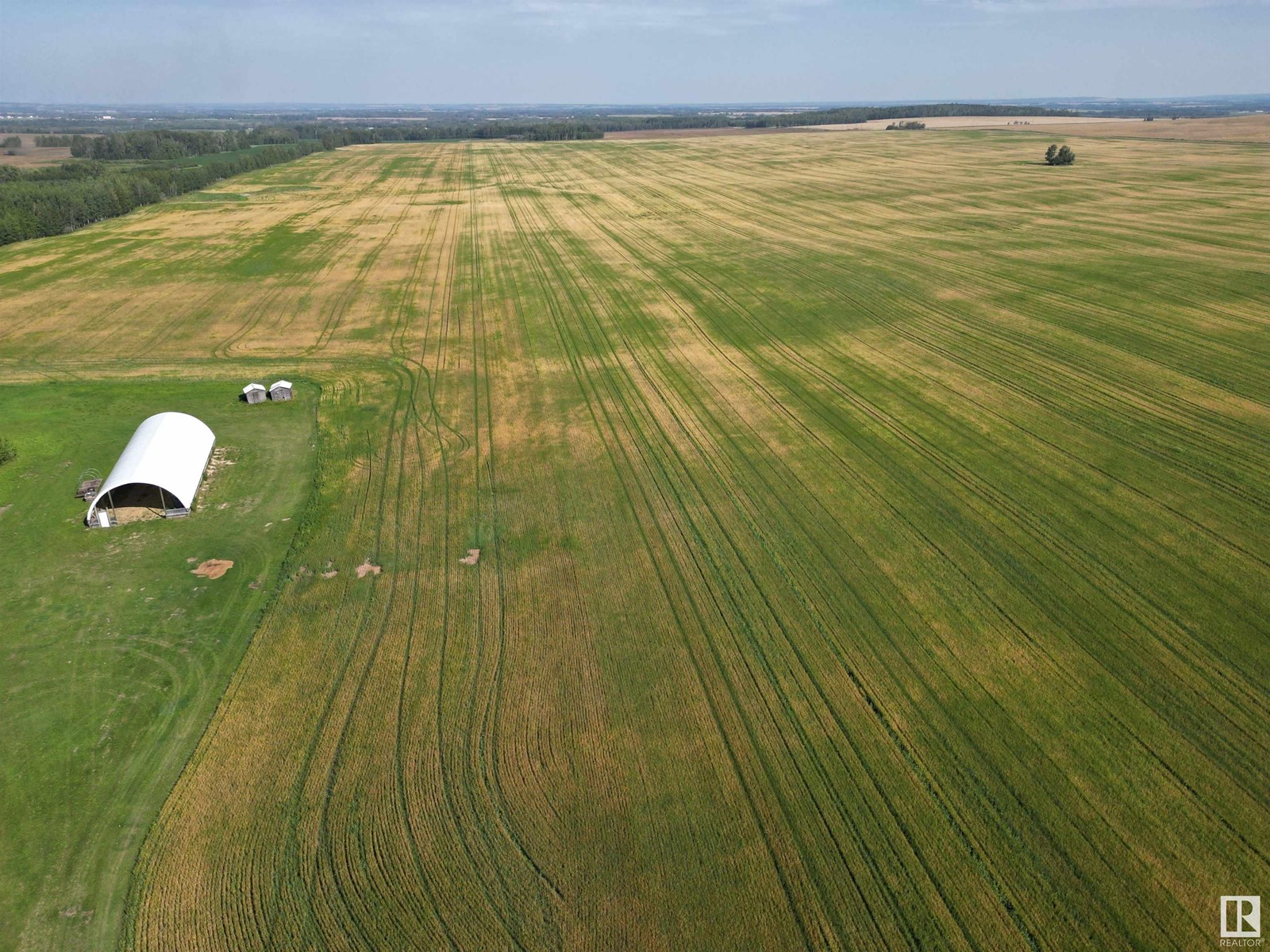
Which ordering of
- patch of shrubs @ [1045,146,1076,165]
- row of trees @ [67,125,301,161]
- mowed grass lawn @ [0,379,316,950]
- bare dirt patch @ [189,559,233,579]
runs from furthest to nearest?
row of trees @ [67,125,301,161] < patch of shrubs @ [1045,146,1076,165] < bare dirt patch @ [189,559,233,579] < mowed grass lawn @ [0,379,316,950]

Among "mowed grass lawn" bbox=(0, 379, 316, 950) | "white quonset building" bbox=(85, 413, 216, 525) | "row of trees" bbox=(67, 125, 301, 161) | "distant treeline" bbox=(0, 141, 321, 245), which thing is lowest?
"mowed grass lawn" bbox=(0, 379, 316, 950)

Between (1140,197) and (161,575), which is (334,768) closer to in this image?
(161,575)

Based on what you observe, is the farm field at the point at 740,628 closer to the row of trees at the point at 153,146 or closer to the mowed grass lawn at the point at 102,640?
the mowed grass lawn at the point at 102,640

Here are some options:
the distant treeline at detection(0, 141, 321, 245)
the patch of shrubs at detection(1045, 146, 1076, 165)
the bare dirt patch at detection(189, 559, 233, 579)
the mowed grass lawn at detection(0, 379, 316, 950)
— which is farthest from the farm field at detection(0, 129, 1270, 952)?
the patch of shrubs at detection(1045, 146, 1076, 165)

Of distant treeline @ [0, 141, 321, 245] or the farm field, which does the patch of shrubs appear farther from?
→ distant treeline @ [0, 141, 321, 245]

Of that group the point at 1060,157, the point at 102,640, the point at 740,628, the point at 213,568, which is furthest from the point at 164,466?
the point at 1060,157

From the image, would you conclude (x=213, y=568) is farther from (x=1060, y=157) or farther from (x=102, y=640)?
(x=1060, y=157)

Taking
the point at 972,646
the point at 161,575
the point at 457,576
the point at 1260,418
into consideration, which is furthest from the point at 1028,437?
the point at 161,575
